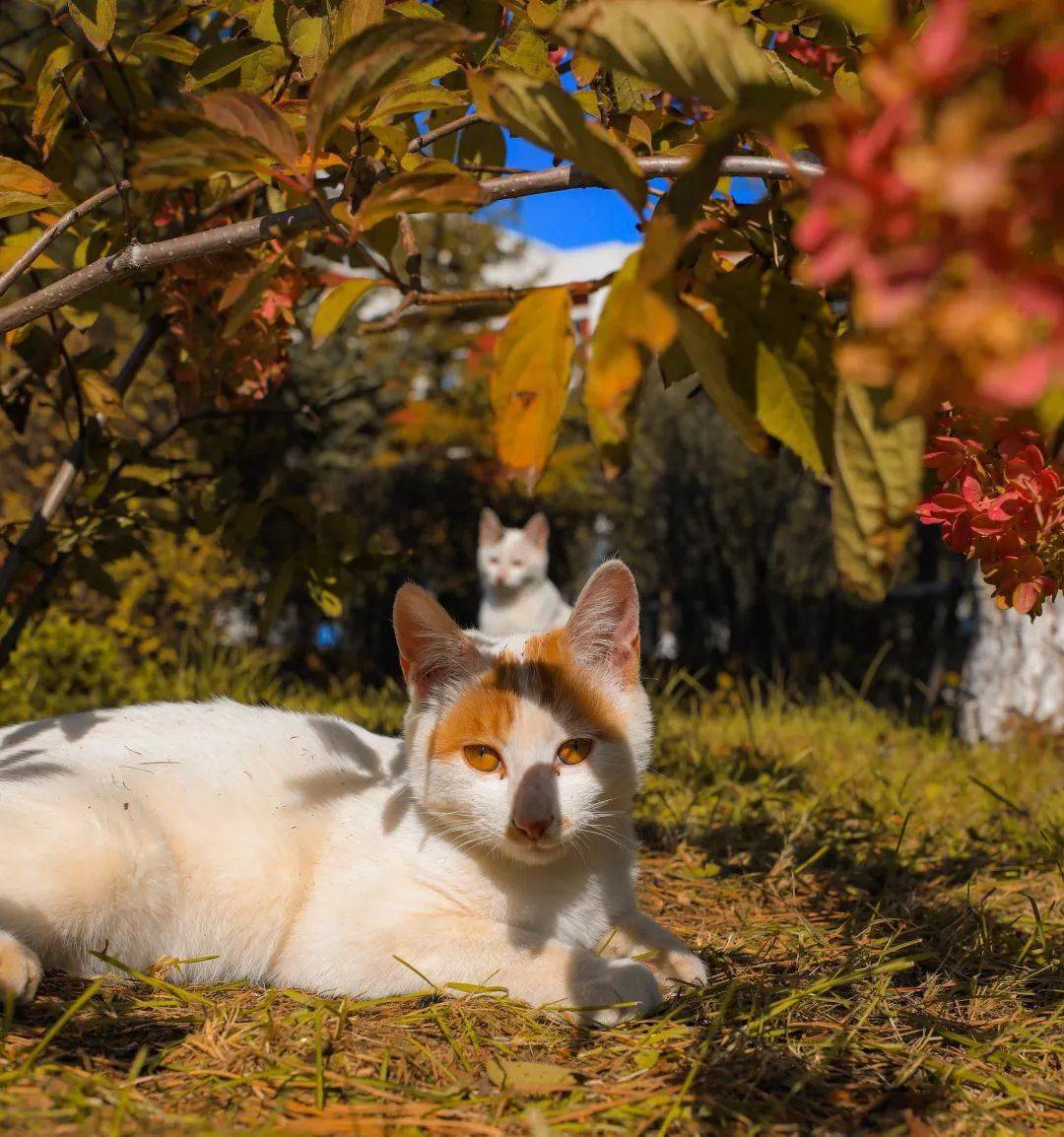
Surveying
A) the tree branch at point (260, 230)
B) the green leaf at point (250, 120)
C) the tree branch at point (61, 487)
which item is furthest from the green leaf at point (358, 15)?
the tree branch at point (61, 487)

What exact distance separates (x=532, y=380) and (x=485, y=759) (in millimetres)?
911

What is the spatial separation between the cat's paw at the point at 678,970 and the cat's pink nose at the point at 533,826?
1.00 ft

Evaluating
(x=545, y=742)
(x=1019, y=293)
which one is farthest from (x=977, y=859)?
(x=1019, y=293)

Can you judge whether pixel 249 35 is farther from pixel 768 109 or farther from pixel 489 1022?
pixel 489 1022

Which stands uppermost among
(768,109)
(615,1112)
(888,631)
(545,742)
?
(768,109)

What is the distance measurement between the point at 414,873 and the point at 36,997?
2.01ft

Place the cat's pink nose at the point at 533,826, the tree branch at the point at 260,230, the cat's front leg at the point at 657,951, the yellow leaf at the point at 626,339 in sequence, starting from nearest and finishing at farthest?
the yellow leaf at the point at 626,339 → the tree branch at the point at 260,230 → the cat's pink nose at the point at 533,826 → the cat's front leg at the point at 657,951

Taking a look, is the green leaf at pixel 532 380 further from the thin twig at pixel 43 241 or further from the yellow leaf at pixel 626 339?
the thin twig at pixel 43 241

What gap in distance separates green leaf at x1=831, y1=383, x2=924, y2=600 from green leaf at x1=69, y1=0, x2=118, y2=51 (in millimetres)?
1247

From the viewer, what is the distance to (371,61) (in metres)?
0.83

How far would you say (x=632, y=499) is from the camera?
7.65 metres

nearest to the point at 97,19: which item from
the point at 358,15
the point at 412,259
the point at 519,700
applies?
the point at 358,15

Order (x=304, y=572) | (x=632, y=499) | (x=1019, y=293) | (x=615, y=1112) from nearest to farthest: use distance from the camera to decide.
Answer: (x=1019, y=293), (x=615, y=1112), (x=304, y=572), (x=632, y=499)

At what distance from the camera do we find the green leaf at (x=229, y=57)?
1455 mm
